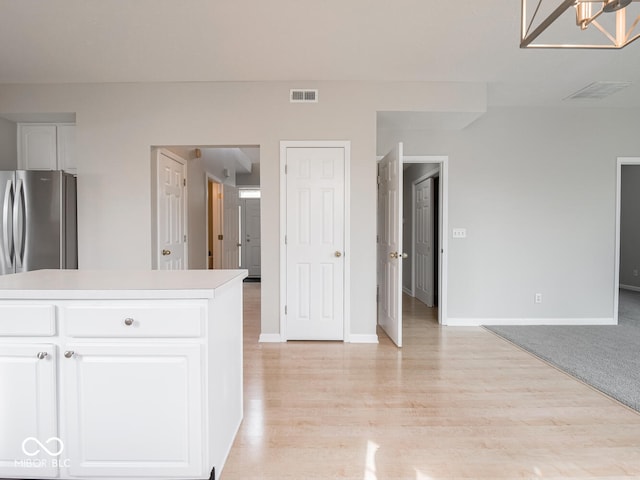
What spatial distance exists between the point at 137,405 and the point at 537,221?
4.45m

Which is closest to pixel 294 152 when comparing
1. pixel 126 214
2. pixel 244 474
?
pixel 126 214

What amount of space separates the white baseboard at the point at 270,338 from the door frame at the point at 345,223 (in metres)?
0.03

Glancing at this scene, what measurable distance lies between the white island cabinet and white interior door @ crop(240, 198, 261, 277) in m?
6.93

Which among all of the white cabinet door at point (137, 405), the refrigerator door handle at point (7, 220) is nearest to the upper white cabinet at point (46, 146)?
the refrigerator door handle at point (7, 220)

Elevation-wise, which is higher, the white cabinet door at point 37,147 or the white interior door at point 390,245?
the white cabinet door at point 37,147

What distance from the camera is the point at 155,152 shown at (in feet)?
11.7

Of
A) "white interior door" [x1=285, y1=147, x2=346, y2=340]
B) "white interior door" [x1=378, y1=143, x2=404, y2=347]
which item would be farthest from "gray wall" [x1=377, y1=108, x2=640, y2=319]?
"white interior door" [x1=285, y1=147, x2=346, y2=340]

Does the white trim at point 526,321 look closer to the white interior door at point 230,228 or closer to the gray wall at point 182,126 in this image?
the gray wall at point 182,126

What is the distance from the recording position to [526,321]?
4137 millimetres

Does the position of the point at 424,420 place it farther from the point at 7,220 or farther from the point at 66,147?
the point at 66,147

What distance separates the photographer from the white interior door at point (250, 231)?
838 centimetres

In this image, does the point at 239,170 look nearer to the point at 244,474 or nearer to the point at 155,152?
the point at 155,152

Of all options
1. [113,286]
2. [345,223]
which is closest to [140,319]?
[113,286]

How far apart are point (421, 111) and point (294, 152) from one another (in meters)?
1.34
